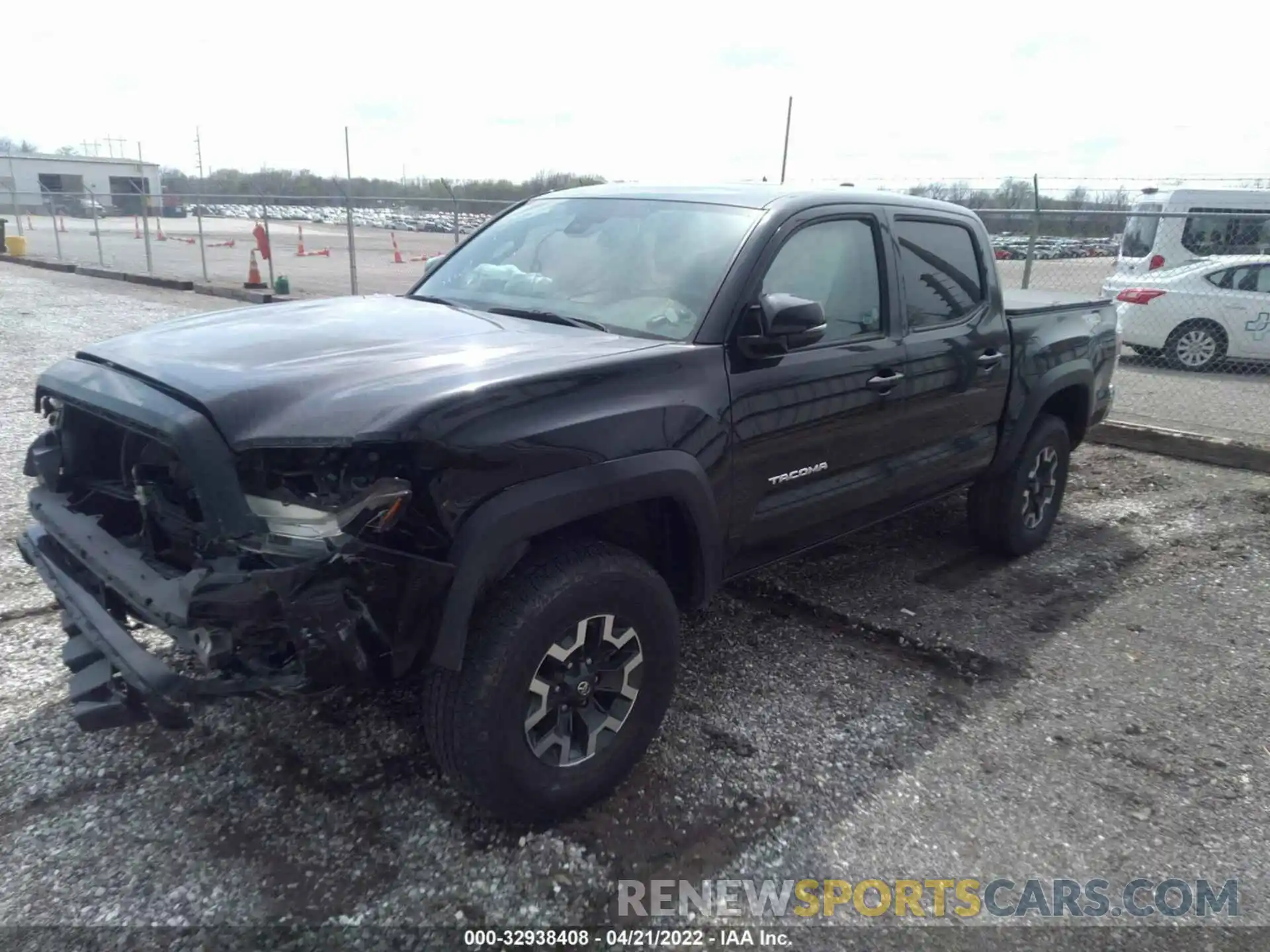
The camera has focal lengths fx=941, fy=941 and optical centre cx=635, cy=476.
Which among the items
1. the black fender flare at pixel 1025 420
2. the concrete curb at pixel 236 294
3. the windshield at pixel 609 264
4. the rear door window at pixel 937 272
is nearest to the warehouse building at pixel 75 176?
the concrete curb at pixel 236 294

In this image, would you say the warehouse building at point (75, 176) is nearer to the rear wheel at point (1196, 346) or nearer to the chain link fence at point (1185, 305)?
the chain link fence at point (1185, 305)

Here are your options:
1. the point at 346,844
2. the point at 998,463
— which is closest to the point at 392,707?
the point at 346,844

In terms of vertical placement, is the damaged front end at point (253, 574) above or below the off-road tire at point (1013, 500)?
above

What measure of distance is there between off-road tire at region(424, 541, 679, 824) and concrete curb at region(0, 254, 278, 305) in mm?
10556

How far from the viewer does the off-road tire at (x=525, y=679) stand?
2549 millimetres

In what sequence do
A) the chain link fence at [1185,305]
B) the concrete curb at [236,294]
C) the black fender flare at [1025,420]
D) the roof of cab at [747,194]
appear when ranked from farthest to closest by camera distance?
the concrete curb at [236,294] → the chain link fence at [1185,305] → the black fender flare at [1025,420] → the roof of cab at [747,194]

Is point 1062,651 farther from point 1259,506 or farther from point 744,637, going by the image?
point 1259,506

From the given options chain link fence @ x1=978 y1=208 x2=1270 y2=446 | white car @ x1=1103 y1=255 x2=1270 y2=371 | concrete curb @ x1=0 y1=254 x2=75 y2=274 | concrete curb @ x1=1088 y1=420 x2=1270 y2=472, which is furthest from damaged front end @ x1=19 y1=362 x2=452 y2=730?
concrete curb @ x1=0 y1=254 x2=75 y2=274

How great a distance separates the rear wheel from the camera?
11.3 meters

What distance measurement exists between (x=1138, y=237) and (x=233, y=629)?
15415 millimetres

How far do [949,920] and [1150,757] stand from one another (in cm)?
124

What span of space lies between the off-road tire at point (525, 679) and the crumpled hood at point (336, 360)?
577mm

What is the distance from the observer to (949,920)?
259cm

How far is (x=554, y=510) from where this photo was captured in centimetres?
261
